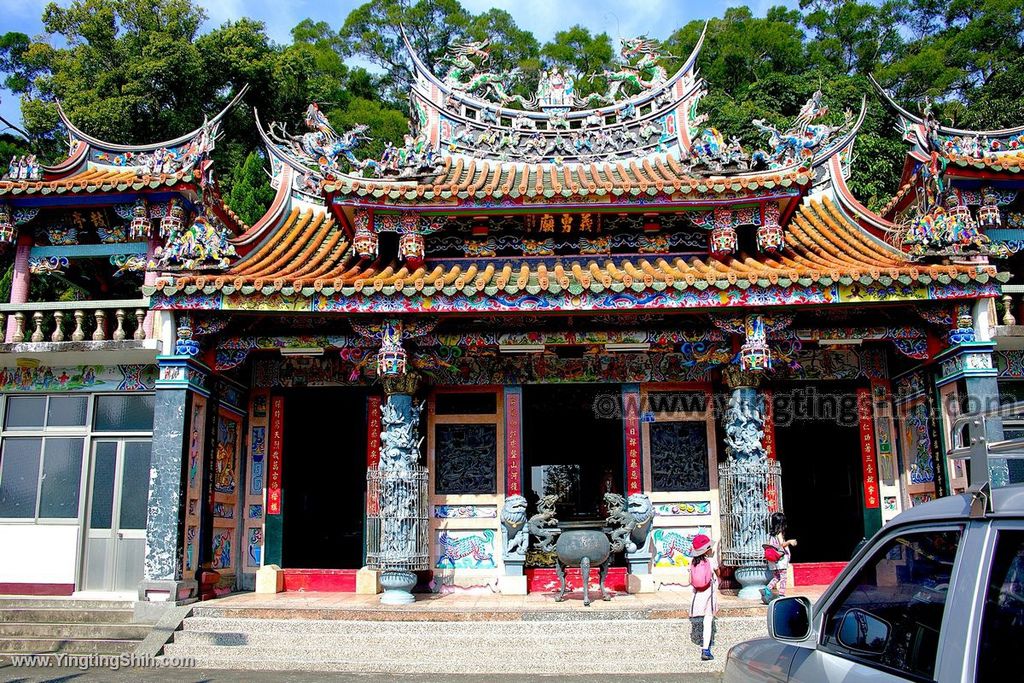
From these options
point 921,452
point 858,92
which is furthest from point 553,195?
point 858,92

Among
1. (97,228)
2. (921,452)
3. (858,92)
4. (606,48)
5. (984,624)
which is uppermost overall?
(606,48)

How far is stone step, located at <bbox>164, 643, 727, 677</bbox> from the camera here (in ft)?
26.9

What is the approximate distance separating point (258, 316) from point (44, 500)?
12.9 ft

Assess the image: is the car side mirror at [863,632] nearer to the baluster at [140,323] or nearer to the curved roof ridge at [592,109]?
the baluster at [140,323]

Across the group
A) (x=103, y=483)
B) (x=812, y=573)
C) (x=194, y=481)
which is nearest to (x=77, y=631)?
(x=194, y=481)

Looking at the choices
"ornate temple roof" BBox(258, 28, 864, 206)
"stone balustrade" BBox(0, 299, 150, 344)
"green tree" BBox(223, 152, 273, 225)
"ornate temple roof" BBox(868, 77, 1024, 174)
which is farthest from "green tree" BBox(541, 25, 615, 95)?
"stone balustrade" BBox(0, 299, 150, 344)

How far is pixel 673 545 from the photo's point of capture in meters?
11.0

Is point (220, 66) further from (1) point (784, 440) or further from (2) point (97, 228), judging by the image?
(1) point (784, 440)

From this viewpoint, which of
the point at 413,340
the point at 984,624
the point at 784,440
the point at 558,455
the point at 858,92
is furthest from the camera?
the point at 858,92

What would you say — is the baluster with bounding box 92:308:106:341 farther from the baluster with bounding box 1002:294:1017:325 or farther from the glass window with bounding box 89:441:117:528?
the baluster with bounding box 1002:294:1017:325

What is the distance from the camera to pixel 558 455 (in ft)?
43.6

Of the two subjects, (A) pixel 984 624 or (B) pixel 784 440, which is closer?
(A) pixel 984 624

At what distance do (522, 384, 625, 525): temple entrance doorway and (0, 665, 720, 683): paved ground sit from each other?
163 inches

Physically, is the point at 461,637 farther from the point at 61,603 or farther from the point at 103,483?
the point at 103,483
